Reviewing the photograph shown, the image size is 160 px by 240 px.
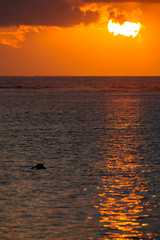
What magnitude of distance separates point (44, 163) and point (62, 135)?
17.0 meters

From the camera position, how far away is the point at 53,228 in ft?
62.3

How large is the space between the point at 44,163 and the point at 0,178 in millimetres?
5748

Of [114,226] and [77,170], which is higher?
[77,170]

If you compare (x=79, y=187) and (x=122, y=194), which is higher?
(x=79, y=187)

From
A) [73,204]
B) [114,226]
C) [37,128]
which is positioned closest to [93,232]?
[114,226]

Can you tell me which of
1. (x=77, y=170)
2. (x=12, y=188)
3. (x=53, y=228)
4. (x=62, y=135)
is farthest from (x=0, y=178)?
(x=62, y=135)

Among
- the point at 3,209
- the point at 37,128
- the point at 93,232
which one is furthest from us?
the point at 37,128

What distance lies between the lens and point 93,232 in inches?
734

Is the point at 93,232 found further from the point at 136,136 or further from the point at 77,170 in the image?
the point at 136,136

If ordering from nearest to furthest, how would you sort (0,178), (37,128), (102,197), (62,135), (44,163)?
(102,197) < (0,178) < (44,163) < (62,135) < (37,128)

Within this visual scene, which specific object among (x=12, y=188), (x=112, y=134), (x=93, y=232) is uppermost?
(x=112, y=134)

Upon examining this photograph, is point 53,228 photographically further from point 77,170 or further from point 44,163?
point 44,163

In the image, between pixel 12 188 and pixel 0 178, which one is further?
pixel 0 178

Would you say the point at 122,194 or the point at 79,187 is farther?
the point at 79,187
